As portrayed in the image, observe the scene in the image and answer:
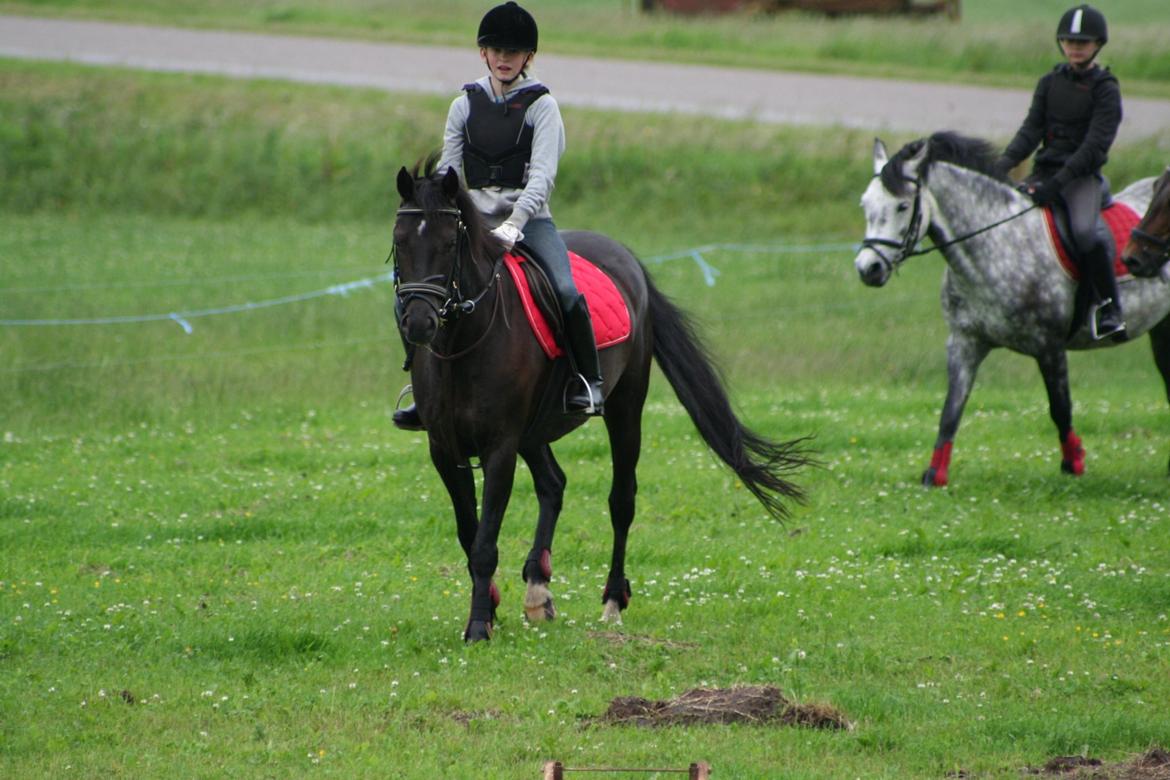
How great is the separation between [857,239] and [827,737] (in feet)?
58.2

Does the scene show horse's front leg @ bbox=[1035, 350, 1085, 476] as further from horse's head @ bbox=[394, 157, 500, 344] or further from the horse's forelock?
horse's head @ bbox=[394, 157, 500, 344]

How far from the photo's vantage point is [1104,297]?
11.9 m

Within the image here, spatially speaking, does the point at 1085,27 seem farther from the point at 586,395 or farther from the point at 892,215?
the point at 586,395

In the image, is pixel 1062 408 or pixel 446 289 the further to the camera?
pixel 1062 408

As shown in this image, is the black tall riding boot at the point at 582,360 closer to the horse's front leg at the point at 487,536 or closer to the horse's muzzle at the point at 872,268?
the horse's front leg at the point at 487,536

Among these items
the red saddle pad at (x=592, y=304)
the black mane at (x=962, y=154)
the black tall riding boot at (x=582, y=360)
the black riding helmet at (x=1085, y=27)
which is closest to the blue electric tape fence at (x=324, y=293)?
the red saddle pad at (x=592, y=304)

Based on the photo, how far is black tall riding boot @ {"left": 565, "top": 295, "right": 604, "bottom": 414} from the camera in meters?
8.05

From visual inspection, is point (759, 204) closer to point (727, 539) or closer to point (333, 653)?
point (727, 539)

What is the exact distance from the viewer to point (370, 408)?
14.8m

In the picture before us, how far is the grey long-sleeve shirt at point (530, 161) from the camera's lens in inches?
305

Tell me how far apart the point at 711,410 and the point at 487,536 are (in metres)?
2.06

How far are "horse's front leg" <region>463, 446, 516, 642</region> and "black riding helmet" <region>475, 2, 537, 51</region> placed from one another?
219cm

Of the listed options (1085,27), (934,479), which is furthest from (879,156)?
(934,479)

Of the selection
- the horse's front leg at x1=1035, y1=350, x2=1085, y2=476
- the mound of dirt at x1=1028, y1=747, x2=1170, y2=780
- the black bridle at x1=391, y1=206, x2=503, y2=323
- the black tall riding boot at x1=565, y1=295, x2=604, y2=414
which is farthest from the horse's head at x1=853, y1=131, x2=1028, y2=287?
the mound of dirt at x1=1028, y1=747, x2=1170, y2=780
